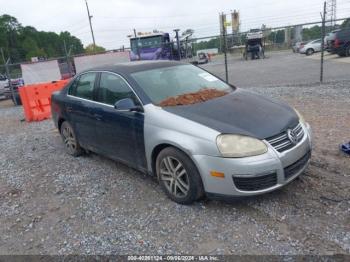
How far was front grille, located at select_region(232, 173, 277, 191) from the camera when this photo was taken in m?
3.23

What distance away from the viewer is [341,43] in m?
21.1

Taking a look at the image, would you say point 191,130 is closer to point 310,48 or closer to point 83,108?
point 83,108

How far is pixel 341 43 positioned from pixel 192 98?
20.7 m

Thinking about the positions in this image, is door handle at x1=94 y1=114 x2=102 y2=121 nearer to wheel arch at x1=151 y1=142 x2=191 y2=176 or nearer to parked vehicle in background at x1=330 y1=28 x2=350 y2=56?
wheel arch at x1=151 y1=142 x2=191 y2=176

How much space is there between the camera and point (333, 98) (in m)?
8.15

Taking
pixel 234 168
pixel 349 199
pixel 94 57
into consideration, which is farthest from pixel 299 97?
pixel 94 57

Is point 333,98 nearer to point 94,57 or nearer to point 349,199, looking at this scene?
point 349,199

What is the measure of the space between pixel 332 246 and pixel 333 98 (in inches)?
243

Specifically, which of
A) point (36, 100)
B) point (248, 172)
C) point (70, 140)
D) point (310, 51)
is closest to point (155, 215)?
point (248, 172)

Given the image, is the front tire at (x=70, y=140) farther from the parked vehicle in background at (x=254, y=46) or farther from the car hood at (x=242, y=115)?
the parked vehicle in background at (x=254, y=46)

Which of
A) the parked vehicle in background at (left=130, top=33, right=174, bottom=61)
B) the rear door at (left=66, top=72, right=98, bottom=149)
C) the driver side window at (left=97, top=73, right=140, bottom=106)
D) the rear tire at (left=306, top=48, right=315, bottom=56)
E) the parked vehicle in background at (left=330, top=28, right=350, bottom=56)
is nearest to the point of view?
the driver side window at (left=97, top=73, right=140, bottom=106)

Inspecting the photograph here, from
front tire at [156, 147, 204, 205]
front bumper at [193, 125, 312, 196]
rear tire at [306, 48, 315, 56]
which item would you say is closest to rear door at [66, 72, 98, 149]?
front tire at [156, 147, 204, 205]

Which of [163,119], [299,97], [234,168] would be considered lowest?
[299,97]

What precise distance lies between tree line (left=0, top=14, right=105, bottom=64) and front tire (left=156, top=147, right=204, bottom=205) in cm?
7120
